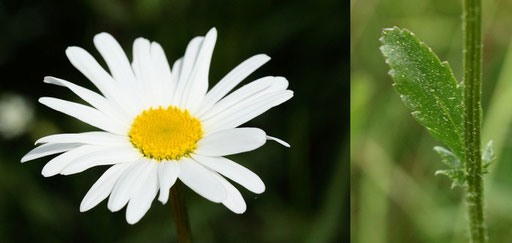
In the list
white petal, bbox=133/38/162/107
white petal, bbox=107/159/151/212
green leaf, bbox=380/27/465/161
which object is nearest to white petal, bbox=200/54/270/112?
white petal, bbox=133/38/162/107

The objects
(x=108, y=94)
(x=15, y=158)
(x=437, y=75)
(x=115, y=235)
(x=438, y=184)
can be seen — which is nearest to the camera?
(x=437, y=75)

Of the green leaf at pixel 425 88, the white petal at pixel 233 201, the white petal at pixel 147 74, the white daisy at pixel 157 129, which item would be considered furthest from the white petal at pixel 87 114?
the green leaf at pixel 425 88

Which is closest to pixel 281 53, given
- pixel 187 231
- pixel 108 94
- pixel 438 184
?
pixel 438 184

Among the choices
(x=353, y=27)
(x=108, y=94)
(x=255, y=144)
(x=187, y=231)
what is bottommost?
(x=187, y=231)

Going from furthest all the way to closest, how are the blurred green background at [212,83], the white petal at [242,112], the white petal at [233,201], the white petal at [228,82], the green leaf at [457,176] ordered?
the blurred green background at [212,83], the white petal at [228,82], the white petal at [242,112], the white petal at [233,201], the green leaf at [457,176]

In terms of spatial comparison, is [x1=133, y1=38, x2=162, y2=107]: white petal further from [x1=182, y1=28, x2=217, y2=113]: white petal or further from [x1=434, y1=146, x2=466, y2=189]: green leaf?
[x1=434, y1=146, x2=466, y2=189]: green leaf

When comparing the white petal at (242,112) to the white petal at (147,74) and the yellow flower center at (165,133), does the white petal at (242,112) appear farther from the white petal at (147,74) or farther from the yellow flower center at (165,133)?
the white petal at (147,74)

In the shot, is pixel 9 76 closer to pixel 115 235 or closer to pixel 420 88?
pixel 115 235
